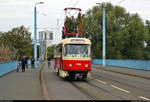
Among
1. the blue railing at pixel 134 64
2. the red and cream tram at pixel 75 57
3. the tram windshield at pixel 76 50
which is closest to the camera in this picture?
the red and cream tram at pixel 75 57

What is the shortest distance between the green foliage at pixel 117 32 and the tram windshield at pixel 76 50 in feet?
149

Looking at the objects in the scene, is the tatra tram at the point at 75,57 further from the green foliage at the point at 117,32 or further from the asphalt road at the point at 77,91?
the green foliage at the point at 117,32

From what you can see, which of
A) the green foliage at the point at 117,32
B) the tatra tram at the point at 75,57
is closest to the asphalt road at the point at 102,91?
the tatra tram at the point at 75,57

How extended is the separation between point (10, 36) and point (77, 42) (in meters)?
30.1

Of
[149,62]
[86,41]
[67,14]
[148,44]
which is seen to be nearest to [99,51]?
[148,44]

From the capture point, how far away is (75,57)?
18.1 m

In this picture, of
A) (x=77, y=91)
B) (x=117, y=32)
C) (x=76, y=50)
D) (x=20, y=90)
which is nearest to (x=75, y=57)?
(x=76, y=50)

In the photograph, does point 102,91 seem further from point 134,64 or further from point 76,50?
point 134,64

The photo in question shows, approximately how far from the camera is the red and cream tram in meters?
18.0

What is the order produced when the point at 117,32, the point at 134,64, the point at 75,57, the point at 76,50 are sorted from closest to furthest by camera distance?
the point at 75,57, the point at 76,50, the point at 134,64, the point at 117,32

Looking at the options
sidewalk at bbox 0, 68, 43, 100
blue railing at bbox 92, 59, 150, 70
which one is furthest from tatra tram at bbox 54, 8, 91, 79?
blue railing at bbox 92, 59, 150, 70

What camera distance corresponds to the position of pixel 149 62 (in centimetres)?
3086

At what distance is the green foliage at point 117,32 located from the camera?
6438cm

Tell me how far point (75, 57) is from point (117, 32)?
4718cm
